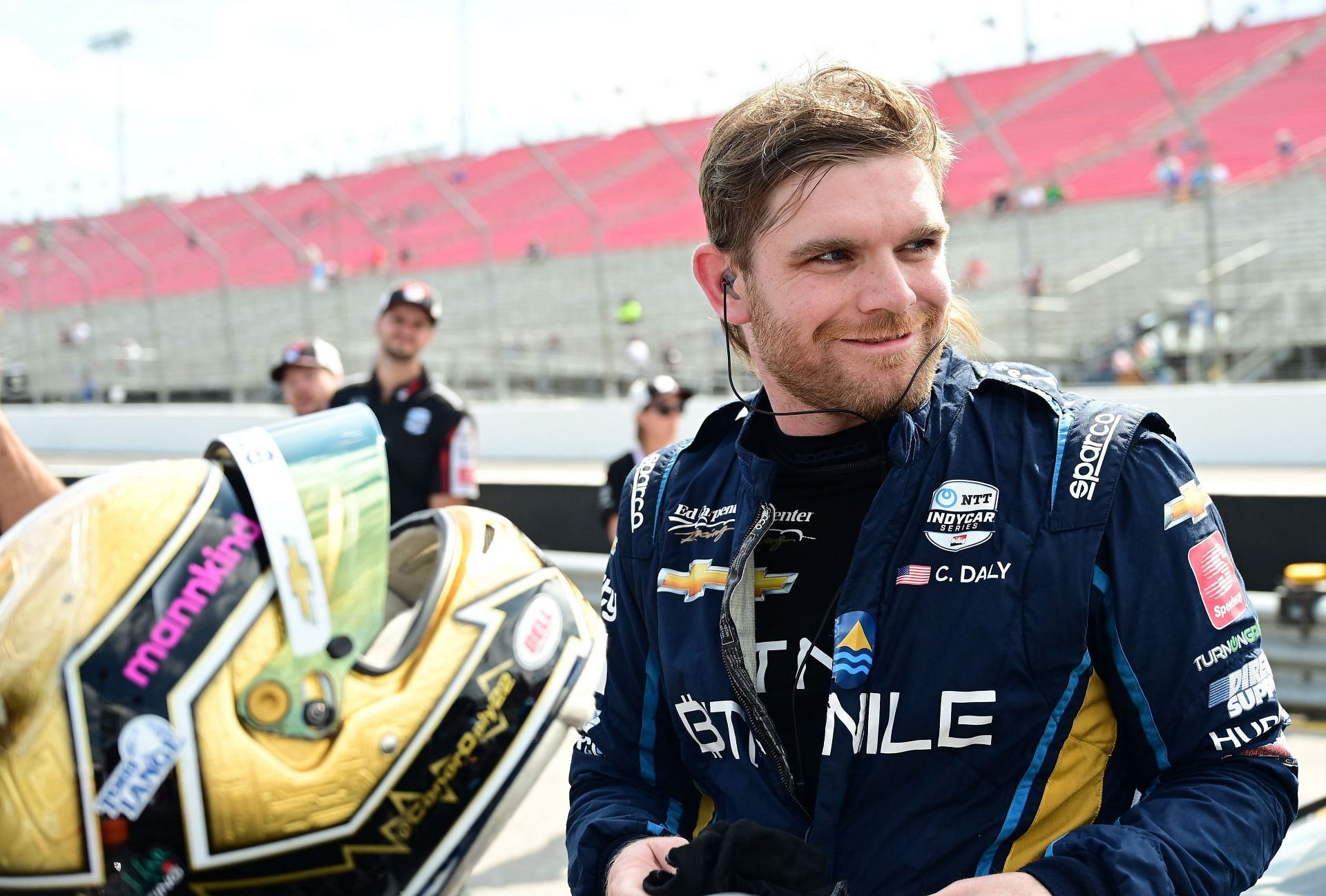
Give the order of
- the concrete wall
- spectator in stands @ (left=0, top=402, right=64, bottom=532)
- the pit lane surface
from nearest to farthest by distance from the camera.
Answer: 1. spectator in stands @ (left=0, top=402, right=64, bottom=532)
2. the pit lane surface
3. the concrete wall

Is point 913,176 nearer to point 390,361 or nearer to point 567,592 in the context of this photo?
point 567,592

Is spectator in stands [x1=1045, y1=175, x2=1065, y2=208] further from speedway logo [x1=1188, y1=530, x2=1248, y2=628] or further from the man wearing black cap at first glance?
speedway logo [x1=1188, y1=530, x2=1248, y2=628]

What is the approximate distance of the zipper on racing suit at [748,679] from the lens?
1.55 m

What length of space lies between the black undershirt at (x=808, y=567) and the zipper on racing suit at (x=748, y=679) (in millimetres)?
20

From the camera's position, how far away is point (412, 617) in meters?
2.38

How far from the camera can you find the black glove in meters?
1.37

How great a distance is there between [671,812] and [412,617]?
2.62 ft

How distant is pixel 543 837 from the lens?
4289 millimetres

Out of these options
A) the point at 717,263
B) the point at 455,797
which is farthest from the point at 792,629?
the point at 455,797

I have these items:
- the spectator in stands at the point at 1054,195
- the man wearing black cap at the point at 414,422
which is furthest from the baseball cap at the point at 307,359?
the spectator in stands at the point at 1054,195

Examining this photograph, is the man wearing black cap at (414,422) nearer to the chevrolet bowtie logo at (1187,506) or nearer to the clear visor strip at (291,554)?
the clear visor strip at (291,554)

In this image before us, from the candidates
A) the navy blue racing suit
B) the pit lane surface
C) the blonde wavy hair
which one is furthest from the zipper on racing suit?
the pit lane surface

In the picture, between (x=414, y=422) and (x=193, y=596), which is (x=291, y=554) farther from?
(x=414, y=422)

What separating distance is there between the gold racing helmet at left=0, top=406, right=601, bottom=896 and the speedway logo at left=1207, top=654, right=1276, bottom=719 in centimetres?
129
